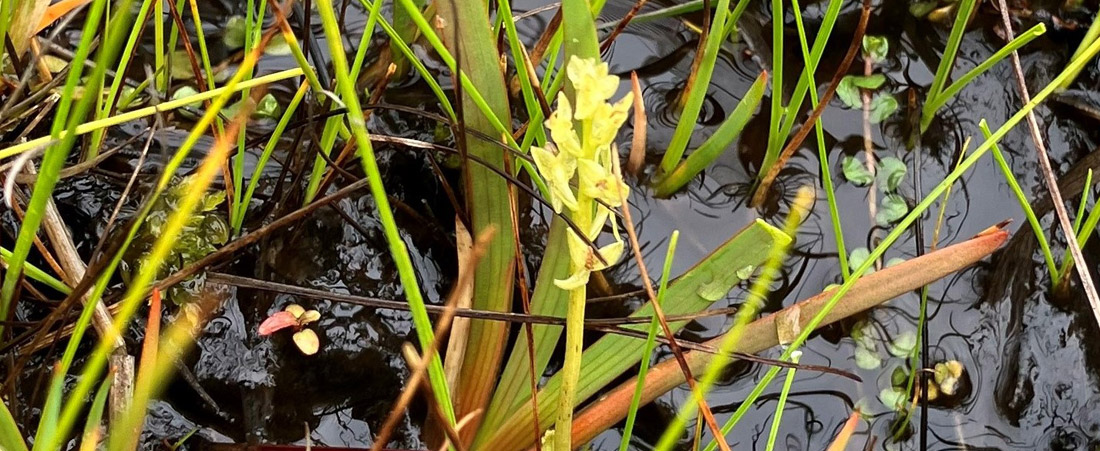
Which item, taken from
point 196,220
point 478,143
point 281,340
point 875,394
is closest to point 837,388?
point 875,394

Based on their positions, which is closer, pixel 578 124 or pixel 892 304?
pixel 578 124

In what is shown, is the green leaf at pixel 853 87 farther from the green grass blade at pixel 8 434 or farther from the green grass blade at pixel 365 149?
the green grass blade at pixel 8 434

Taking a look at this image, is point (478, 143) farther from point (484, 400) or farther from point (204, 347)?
point (204, 347)

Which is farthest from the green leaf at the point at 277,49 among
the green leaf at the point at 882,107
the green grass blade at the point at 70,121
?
the green leaf at the point at 882,107

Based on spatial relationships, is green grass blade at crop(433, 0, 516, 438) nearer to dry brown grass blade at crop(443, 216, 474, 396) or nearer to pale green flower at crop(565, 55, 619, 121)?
dry brown grass blade at crop(443, 216, 474, 396)

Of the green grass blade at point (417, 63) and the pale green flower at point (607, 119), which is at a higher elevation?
the green grass blade at point (417, 63)

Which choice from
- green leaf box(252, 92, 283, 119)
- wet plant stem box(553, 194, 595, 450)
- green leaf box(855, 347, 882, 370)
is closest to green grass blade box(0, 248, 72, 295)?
green leaf box(252, 92, 283, 119)
